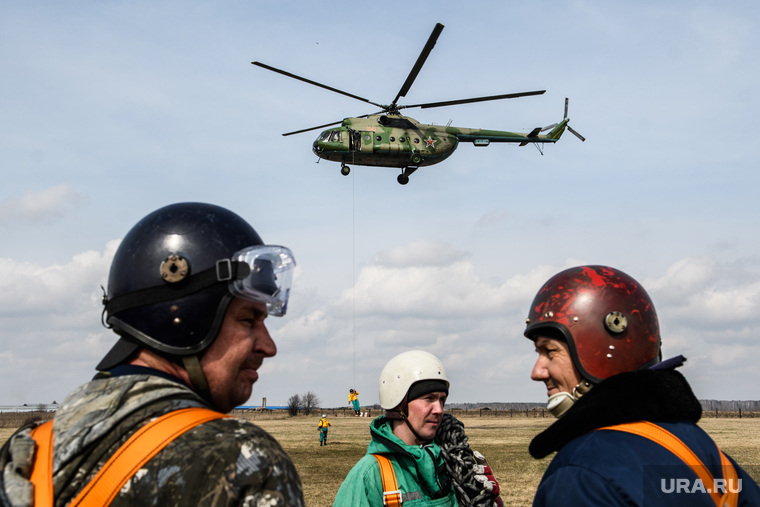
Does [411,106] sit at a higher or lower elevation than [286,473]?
higher

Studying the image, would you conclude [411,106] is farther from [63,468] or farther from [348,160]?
[63,468]

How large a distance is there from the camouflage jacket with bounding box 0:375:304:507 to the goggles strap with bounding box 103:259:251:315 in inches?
16.1

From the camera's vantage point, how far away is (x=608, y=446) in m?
2.62

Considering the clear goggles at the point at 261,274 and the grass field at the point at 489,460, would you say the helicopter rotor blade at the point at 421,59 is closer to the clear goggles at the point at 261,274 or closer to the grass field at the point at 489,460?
the grass field at the point at 489,460

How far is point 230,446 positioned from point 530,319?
6.33 feet

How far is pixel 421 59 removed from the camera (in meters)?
24.5

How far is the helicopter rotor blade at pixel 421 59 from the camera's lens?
2314cm

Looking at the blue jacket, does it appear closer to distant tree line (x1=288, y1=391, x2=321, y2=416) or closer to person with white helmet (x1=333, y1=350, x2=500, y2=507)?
person with white helmet (x1=333, y1=350, x2=500, y2=507)

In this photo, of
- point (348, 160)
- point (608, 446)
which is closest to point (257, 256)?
point (608, 446)

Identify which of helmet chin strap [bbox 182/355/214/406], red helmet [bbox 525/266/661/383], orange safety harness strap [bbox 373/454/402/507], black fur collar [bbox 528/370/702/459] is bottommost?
orange safety harness strap [bbox 373/454/402/507]

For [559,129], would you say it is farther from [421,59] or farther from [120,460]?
[120,460]

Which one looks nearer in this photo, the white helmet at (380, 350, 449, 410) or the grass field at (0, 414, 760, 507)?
the white helmet at (380, 350, 449, 410)

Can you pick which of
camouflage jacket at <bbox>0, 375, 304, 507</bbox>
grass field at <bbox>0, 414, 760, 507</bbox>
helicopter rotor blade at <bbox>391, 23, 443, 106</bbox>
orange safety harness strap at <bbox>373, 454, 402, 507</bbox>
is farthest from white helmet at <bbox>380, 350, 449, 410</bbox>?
helicopter rotor blade at <bbox>391, 23, 443, 106</bbox>

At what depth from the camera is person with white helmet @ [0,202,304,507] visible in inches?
72.7
